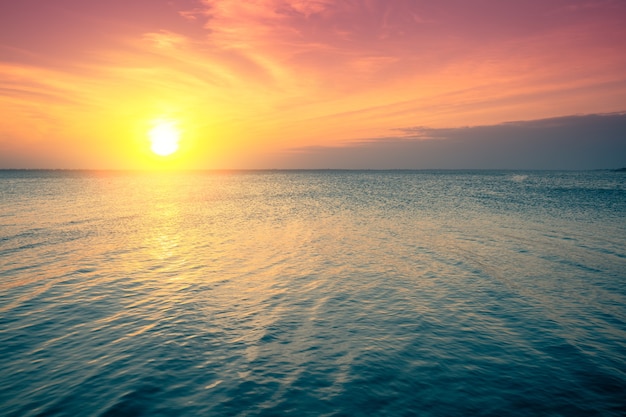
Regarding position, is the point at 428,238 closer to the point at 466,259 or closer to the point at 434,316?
the point at 466,259

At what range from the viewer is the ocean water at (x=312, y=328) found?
1213 cm

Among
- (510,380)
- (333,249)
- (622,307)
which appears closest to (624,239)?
(622,307)

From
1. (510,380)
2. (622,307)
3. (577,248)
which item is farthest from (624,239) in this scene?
(510,380)

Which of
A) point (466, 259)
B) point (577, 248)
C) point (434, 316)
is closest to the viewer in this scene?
point (434, 316)

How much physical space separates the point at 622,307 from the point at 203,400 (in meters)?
21.0

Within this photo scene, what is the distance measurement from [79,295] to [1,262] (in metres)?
12.4

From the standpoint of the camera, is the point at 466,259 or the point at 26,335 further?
the point at 466,259

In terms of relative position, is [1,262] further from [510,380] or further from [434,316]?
[510,380]

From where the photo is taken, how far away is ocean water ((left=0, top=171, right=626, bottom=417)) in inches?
478

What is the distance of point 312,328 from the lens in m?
17.5

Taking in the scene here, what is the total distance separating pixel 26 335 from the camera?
1648cm

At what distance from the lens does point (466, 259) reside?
103ft

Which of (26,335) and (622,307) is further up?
(26,335)

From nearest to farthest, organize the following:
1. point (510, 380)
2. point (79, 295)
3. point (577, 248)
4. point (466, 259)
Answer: point (510, 380) < point (79, 295) < point (466, 259) < point (577, 248)
